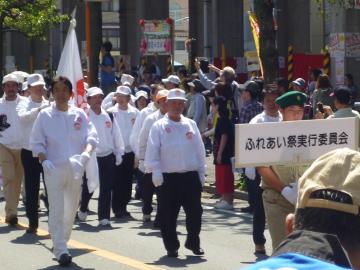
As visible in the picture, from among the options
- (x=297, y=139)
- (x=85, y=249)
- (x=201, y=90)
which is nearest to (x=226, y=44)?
(x=201, y=90)

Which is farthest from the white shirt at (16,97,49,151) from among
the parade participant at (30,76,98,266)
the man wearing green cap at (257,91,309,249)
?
the man wearing green cap at (257,91,309,249)

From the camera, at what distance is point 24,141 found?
522 inches

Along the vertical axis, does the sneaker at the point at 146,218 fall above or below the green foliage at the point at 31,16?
below

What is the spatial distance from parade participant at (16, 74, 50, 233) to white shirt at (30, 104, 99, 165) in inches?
81.9

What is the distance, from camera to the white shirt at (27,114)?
13.1m

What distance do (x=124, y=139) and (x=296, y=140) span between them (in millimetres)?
9139

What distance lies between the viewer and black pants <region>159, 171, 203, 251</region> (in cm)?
1072

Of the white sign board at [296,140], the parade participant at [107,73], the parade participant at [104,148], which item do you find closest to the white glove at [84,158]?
the parade participant at [104,148]

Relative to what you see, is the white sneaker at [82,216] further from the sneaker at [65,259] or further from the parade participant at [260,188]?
the sneaker at [65,259]

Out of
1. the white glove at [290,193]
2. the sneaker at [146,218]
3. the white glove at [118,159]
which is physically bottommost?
the sneaker at [146,218]

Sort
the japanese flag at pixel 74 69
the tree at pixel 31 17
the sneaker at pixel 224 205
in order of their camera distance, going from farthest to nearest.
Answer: the tree at pixel 31 17 → the sneaker at pixel 224 205 → the japanese flag at pixel 74 69

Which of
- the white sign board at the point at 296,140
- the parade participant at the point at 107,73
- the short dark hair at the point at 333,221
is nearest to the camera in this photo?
the short dark hair at the point at 333,221

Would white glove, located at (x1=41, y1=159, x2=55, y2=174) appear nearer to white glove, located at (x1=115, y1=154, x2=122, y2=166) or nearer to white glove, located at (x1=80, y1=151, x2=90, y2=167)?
white glove, located at (x1=80, y1=151, x2=90, y2=167)

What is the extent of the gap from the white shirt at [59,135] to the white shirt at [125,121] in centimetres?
423
